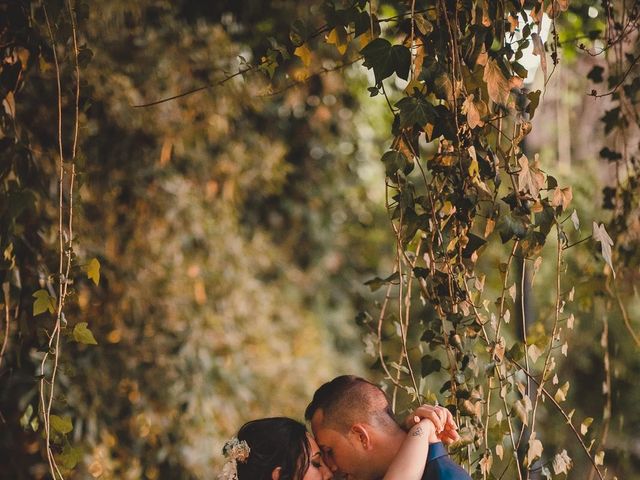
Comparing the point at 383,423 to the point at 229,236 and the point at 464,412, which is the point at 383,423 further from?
the point at 229,236

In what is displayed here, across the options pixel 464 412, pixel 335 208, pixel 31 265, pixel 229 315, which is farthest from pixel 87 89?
pixel 335 208

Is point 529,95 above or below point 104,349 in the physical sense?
above

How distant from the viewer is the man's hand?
1.77 metres

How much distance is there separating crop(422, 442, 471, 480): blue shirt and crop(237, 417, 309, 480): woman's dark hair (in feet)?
1.32

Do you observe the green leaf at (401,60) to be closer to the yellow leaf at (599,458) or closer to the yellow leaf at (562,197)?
the yellow leaf at (562,197)

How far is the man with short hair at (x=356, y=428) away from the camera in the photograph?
6.32ft

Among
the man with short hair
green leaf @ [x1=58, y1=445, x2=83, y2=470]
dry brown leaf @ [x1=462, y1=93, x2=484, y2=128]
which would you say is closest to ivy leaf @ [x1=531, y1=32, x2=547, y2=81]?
dry brown leaf @ [x1=462, y1=93, x2=484, y2=128]

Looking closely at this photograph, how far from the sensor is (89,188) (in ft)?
14.5

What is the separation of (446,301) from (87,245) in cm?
280

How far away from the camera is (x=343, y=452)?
6.42 feet

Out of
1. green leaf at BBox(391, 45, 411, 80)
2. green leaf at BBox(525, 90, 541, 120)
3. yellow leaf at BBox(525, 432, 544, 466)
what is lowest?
yellow leaf at BBox(525, 432, 544, 466)

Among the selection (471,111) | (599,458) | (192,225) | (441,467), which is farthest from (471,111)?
(192,225)

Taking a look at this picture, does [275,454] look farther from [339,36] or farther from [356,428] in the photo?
[339,36]

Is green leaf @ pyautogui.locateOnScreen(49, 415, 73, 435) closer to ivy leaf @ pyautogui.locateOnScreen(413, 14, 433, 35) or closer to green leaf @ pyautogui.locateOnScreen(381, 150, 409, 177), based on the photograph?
green leaf @ pyautogui.locateOnScreen(381, 150, 409, 177)
